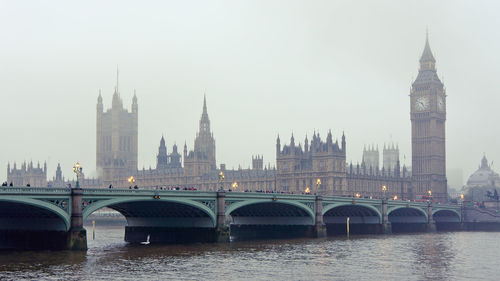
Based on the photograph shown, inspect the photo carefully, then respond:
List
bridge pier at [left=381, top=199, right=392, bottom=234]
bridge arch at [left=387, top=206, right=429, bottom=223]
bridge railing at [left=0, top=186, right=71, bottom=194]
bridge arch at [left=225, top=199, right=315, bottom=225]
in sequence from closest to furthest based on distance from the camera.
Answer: bridge railing at [left=0, top=186, right=71, bottom=194]
bridge arch at [left=225, top=199, right=315, bottom=225]
bridge pier at [left=381, top=199, right=392, bottom=234]
bridge arch at [left=387, top=206, right=429, bottom=223]

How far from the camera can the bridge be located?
245 ft

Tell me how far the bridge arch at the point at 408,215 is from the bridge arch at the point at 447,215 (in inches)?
541

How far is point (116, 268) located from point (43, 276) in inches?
320

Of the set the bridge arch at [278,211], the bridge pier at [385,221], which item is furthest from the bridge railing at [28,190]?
the bridge pier at [385,221]

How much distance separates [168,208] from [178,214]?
3949 mm

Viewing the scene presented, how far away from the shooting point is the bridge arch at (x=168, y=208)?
271 feet

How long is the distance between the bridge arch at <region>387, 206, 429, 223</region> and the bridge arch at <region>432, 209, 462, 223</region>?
13729mm

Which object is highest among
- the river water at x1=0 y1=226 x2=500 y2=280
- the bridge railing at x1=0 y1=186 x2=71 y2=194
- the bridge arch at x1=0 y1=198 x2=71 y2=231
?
the bridge railing at x1=0 y1=186 x2=71 y2=194

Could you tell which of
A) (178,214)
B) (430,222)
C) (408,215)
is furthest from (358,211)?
(178,214)

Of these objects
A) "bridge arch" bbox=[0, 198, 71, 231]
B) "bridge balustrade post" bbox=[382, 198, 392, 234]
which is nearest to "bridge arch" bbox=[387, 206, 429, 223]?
"bridge balustrade post" bbox=[382, 198, 392, 234]

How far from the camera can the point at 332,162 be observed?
197 meters

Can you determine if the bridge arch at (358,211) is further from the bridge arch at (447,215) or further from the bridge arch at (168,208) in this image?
the bridge arch at (447,215)

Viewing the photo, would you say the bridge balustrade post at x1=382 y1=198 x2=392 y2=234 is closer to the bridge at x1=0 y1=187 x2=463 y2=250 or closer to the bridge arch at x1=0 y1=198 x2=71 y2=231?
the bridge at x1=0 y1=187 x2=463 y2=250

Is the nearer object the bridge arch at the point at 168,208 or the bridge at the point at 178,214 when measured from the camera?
the bridge at the point at 178,214
